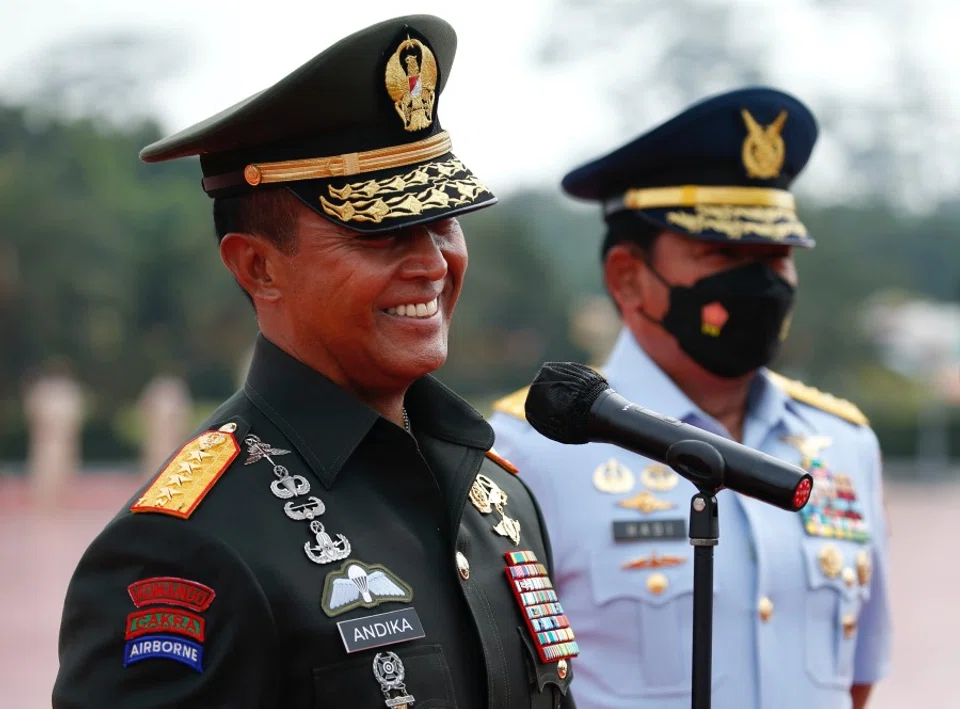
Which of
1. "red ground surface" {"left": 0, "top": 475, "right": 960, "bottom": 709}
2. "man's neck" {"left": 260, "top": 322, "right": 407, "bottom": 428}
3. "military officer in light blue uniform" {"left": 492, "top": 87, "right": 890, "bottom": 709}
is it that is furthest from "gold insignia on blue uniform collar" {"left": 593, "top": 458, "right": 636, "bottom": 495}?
"red ground surface" {"left": 0, "top": 475, "right": 960, "bottom": 709}

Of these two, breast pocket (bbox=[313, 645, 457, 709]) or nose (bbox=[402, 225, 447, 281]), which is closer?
breast pocket (bbox=[313, 645, 457, 709])

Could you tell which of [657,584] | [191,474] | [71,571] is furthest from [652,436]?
[71,571]

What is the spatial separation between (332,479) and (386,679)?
0.34 metres

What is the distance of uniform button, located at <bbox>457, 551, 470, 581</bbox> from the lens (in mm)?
2408

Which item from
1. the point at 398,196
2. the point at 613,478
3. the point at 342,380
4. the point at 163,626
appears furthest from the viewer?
the point at 613,478

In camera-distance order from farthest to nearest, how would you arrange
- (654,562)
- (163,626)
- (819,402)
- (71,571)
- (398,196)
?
1. (71,571)
2. (819,402)
3. (654,562)
4. (398,196)
5. (163,626)

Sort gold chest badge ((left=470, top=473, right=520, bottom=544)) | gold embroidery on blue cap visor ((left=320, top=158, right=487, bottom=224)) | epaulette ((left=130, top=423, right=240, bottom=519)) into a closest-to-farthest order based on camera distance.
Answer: epaulette ((left=130, top=423, right=240, bottom=519))
gold embroidery on blue cap visor ((left=320, top=158, right=487, bottom=224))
gold chest badge ((left=470, top=473, right=520, bottom=544))

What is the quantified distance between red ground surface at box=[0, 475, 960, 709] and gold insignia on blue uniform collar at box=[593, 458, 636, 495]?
5.86 metres

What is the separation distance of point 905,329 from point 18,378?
66.6 feet

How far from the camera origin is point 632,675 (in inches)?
135

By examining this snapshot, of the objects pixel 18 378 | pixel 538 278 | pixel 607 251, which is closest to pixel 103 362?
pixel 18 378

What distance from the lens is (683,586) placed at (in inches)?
138

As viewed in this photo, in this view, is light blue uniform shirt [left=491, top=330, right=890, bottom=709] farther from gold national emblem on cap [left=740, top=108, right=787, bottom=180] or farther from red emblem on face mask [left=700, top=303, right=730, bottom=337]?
gold national emblem on cap [left=740, top=108, right=787, bottom=180]

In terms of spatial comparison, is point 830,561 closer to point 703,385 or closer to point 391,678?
point 703,385
